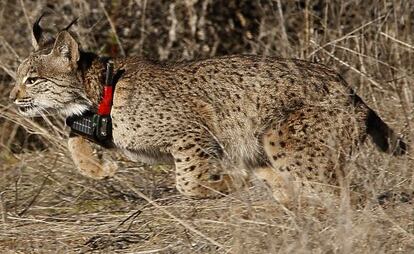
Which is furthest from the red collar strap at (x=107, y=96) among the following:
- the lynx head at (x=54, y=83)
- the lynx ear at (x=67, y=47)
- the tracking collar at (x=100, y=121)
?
the lynx ear at (x=67, y=47)

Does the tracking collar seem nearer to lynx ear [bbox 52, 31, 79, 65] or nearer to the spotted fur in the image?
the spotted fur

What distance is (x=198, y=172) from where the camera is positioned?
671 cm

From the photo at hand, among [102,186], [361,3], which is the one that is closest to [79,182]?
[102,186]

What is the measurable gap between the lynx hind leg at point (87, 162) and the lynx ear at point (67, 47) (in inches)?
21.9

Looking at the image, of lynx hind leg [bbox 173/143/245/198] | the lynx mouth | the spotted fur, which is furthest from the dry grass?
the lynx mouth

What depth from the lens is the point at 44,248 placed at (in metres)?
6.05

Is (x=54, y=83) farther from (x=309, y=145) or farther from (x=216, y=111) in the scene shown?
(x=309, y=145)

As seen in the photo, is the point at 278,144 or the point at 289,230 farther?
the point at 278,144

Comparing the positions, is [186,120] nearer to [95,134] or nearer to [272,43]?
[95,134]

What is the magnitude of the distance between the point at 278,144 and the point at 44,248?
1.60 meters

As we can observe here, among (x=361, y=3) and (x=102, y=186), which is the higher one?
(x=361, y=3)

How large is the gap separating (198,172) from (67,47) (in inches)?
48.6

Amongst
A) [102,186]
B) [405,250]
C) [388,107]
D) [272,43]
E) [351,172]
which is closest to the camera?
[405,250]

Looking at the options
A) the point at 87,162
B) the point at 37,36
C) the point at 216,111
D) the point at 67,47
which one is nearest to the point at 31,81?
the point at 67,47
